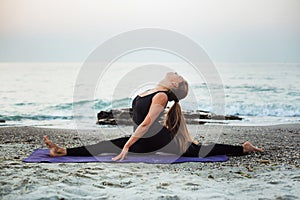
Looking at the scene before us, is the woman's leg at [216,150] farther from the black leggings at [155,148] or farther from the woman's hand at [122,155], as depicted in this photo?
the woman's hand at [122,155]

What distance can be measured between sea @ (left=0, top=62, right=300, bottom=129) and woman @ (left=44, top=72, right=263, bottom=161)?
3.27 meters

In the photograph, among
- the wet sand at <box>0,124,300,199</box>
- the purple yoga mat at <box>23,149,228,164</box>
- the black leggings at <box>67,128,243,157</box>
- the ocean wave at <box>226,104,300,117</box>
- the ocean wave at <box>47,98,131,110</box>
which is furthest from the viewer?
the ocean wave at <box>47,98,131,110</box>

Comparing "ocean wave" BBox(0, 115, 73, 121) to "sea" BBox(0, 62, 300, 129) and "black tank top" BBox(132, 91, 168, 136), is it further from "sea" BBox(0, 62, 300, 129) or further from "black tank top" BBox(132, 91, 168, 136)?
"black tank top" BBox(132, 91, 168, 136)

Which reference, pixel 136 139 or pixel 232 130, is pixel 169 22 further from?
pixel 136 139

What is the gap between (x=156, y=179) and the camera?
2934mm

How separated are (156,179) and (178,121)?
1002 millimetres

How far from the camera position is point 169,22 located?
1603cm

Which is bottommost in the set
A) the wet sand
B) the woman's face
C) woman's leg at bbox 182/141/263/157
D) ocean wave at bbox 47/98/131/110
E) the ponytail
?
the wet sand

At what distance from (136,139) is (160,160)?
0.97 feet

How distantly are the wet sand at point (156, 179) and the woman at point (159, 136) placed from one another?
28 cm

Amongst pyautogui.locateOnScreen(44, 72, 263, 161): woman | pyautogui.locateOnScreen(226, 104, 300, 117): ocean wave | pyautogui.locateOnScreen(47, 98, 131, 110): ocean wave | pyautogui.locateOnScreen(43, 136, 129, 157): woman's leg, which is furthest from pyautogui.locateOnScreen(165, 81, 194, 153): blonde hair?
pyautogui.locateOnScreen(226, 104, 300, 117): ocean wave

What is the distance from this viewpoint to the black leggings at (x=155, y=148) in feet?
12.2

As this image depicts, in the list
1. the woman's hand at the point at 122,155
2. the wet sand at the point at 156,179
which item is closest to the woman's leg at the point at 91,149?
the woman's hand at the point at 122,155

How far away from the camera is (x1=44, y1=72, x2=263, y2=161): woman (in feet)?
12.0
